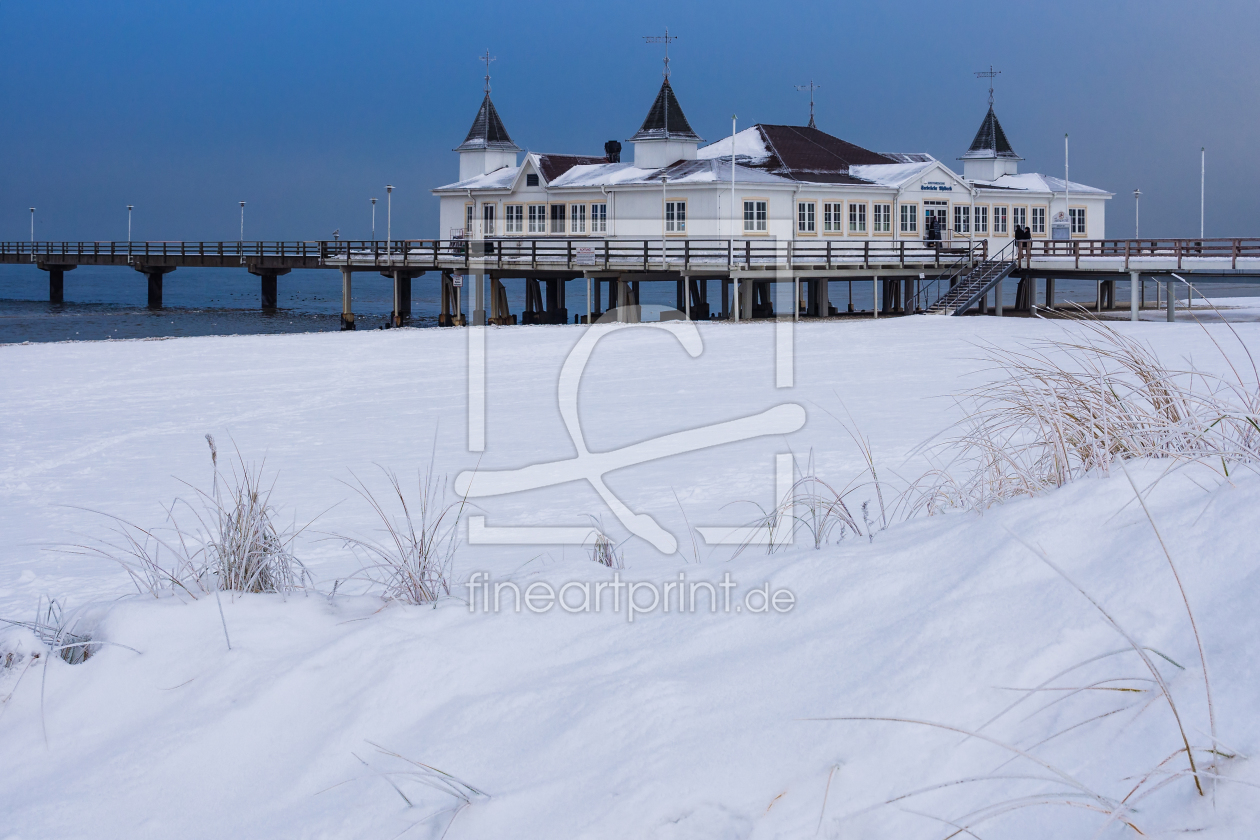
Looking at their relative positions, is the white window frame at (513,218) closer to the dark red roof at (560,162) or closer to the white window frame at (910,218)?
the dark red roof at (560,162)

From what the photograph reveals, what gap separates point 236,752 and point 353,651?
551 millimetres

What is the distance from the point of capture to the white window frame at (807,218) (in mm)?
40469

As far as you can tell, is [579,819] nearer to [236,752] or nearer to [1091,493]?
[236,752]

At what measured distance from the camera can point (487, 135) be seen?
50.8 metres

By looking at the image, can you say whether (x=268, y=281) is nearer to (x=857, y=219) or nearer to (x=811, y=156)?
(x=811, y=156)

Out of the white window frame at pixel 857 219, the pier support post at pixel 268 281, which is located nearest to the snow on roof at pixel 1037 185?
the white window frame at pixel 857 219

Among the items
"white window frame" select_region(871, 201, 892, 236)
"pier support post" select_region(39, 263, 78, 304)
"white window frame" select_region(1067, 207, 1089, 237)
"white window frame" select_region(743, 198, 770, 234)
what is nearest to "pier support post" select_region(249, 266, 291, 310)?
"pier support post" select_region(39, 263, 78, 304)

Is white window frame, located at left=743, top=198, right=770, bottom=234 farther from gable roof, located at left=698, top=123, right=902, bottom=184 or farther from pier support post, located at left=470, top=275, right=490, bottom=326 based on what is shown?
pier support post, located at left=470, top=275, right=490, bottom=326

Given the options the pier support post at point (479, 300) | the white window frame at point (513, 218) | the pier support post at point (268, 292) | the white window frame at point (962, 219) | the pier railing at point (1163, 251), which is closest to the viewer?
the pier railing at point (1163, 251)

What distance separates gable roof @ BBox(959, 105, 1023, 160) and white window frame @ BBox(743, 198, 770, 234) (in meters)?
14.1

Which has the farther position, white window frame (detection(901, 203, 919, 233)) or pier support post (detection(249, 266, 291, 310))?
pier support post (detection(249, 266, 291, 310))

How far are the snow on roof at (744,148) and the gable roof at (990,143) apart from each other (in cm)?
1094

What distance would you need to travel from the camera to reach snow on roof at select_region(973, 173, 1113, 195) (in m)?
44.6

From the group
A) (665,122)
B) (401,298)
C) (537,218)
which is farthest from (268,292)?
(665,122)
